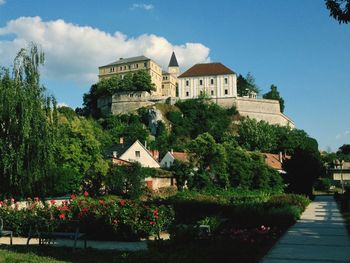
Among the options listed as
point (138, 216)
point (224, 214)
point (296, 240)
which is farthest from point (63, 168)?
point (296, 240)

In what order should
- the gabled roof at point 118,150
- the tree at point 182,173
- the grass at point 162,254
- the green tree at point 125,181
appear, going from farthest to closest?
the gabled roof at point 118,150 < the tree at point 182,173 < the green tree at point 125,181 < the grass at point 162,254

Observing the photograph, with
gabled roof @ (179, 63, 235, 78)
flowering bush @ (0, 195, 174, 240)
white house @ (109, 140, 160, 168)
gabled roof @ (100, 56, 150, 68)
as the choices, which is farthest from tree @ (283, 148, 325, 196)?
gabled roof @ (100, 56, 150, 68)

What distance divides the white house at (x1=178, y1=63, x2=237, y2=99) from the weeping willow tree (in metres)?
85.1

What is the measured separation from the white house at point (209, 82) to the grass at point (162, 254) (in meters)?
92.9

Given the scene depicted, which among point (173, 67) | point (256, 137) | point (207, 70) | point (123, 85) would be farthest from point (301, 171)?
point (173, 67)

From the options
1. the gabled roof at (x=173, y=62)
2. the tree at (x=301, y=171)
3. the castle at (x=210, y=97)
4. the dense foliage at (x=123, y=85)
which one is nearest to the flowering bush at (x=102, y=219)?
the tree at (x=301, y=171)

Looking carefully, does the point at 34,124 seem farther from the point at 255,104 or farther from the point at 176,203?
the point at 255,104

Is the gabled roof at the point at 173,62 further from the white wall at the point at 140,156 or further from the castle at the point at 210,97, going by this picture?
the white wall at the point at 140,156

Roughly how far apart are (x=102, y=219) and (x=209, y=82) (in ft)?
305

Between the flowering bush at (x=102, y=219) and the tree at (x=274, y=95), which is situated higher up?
the tree at (x=274, y=95)

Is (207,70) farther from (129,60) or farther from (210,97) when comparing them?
(129,60)

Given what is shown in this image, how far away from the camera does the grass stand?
29.9ft

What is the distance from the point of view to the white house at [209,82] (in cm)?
10450

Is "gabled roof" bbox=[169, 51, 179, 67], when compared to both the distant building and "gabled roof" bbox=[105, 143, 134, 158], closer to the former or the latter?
the distant building
